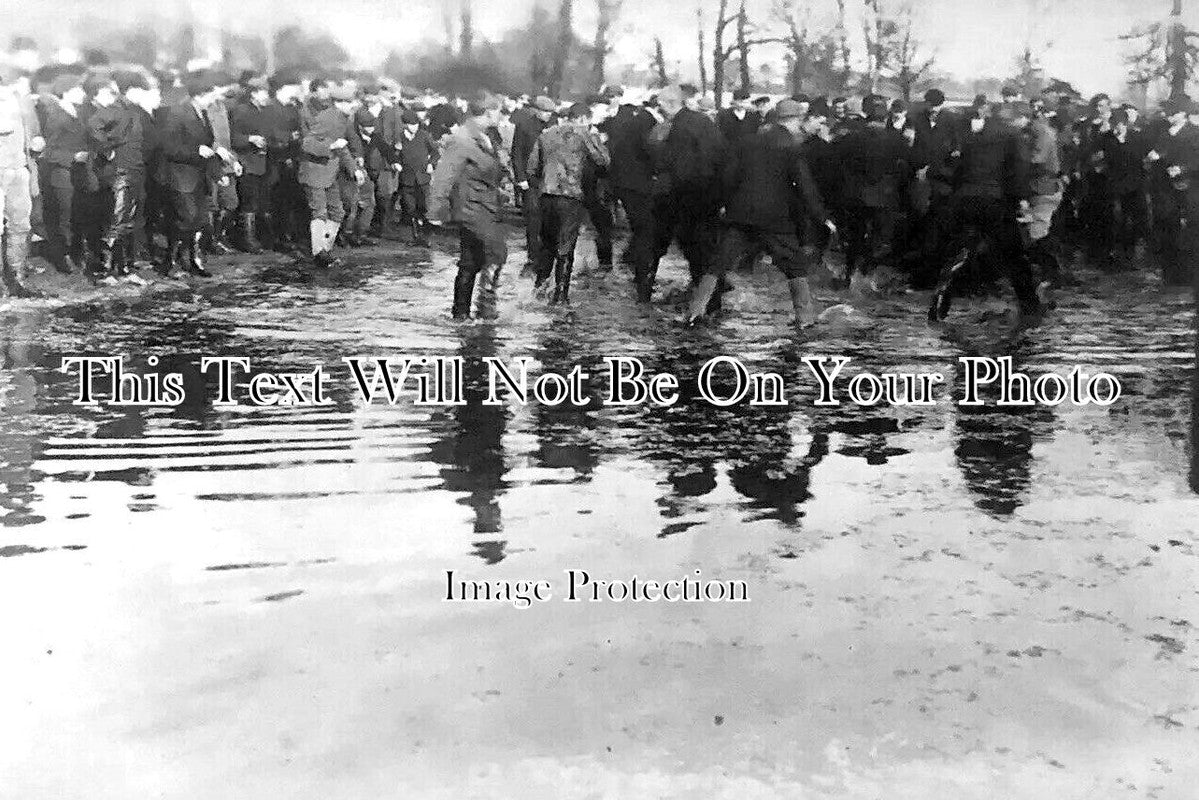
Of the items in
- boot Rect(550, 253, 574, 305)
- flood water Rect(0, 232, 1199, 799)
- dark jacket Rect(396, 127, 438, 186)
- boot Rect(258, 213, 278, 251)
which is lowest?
flood water Rect(0, 232, 1199, 799)

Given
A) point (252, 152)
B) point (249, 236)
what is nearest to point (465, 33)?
point (249, 236)

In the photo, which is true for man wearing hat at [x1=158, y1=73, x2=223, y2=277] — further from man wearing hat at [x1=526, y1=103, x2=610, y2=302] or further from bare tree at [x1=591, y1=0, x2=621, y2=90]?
bare tree at [x1=591, y1=0, x2=621, y2=90]

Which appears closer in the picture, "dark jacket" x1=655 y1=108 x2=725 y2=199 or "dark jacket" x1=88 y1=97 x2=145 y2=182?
"dark jacket" x1=88 y1=97 x2=145 y2=182

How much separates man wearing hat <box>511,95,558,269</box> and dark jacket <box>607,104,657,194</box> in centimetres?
39

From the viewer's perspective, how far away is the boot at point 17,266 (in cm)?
572

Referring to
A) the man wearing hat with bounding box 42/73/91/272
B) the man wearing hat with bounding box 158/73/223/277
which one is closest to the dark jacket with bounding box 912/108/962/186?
the man wearing hat with bounding box 158/73/223/277

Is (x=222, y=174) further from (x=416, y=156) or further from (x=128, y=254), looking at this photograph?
(x=416, y=156)

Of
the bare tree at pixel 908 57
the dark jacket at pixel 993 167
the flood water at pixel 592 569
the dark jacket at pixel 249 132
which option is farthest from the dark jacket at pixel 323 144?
the dark jacket at pixel 993 167

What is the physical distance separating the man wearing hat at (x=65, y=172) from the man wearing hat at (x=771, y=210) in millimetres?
2735

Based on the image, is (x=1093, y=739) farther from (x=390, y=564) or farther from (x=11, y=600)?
(x=11, y=600)

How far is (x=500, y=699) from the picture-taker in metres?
4.84

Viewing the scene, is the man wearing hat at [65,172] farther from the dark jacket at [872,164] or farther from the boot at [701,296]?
the dark jacket at [872,164]

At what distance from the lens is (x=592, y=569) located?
519cm

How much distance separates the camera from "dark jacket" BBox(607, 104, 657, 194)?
644 cm
